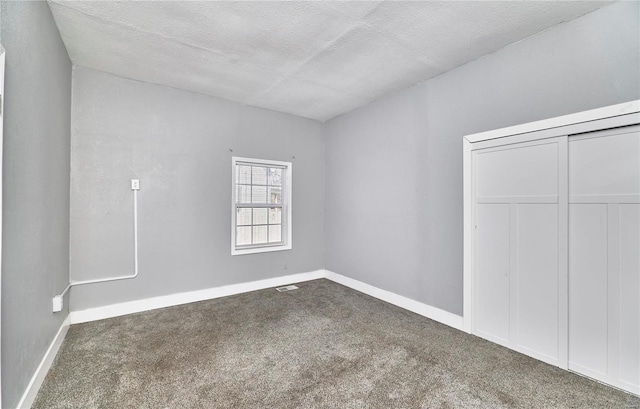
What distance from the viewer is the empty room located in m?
1.88

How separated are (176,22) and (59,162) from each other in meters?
1.61

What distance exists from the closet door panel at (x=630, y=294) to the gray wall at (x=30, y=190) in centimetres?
369

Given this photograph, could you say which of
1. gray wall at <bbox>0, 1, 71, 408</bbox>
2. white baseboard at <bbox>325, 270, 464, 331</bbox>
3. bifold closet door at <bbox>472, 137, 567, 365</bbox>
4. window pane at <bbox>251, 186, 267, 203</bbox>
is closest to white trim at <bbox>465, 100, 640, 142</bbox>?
bifold closet door at <bbox>472, 137, 567, 365</bbox>

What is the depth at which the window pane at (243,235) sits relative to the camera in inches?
163

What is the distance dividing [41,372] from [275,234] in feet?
9.67

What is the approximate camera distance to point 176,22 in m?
2.24

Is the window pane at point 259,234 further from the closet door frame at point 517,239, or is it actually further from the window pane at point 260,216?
the closet door frame at point 517,239

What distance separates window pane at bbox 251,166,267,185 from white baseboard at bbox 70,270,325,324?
1480mm

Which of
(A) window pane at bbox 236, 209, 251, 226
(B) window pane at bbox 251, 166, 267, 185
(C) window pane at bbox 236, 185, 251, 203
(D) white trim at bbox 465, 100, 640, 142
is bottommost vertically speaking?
(A) window pane at bbox 236, 209, 251, 226

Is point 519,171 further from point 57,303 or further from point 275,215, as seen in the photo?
point 57,303

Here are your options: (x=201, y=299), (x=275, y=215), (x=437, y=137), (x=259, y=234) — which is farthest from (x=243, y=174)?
(x=437, y=137)

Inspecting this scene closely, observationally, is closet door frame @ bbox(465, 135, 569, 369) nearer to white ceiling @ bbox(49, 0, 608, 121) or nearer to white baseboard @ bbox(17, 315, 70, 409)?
white ceiling @ bbox(49, 0, 608, 121)

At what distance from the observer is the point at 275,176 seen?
4.50m

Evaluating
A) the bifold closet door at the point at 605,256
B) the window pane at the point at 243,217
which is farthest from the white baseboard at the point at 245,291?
the bifold closet door at the point at 605,256
